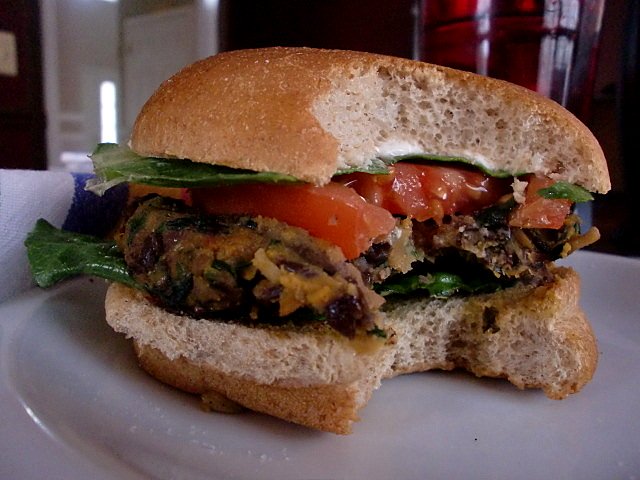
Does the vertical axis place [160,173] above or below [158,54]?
below

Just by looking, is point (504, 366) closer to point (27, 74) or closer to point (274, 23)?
point (274, 23)

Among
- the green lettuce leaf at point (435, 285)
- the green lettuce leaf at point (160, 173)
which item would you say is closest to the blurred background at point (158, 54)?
the green lettuce leaf at point (435, 285)


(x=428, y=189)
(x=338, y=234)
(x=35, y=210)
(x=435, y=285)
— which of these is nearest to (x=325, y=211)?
(x=338, y=234)

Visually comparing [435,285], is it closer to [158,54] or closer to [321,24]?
[321,24]


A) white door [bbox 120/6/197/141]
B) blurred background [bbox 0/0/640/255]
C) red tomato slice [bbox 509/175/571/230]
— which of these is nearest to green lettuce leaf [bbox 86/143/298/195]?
red tomato slice [bbox 509/175/571/230]

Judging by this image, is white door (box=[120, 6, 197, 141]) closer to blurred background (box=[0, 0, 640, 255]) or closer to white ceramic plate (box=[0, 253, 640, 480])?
blurred background (box=[0, 0, 640, 255])
